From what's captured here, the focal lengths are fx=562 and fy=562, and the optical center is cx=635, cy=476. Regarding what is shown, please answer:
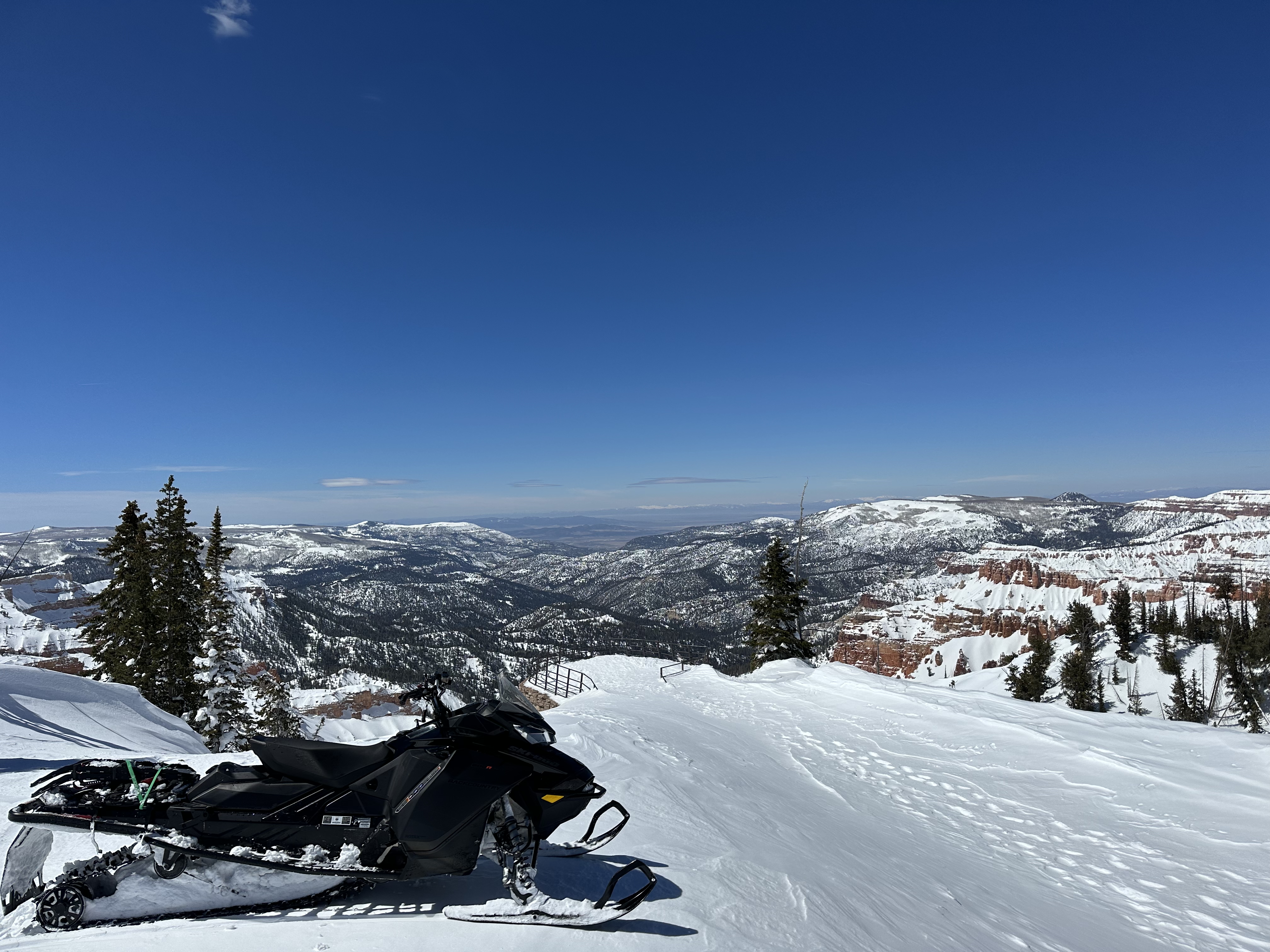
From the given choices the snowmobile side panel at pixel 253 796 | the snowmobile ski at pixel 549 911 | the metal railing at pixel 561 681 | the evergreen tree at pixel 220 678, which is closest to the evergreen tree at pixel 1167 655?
the metal railing at pixel 561 681

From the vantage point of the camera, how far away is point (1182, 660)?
5797 cm

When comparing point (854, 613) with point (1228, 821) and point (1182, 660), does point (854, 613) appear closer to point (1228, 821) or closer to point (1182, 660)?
point (1182, 660)

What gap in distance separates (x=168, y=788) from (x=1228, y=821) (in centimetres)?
1147

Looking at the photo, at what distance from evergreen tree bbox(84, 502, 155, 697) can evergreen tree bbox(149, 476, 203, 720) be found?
25cm

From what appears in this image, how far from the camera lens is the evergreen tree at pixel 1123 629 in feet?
214

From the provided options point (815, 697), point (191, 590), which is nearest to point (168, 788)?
point (815, 697)

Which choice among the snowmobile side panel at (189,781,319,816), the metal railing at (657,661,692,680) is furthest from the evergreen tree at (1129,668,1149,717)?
the snowmobile side panel at (189,781,319,816)

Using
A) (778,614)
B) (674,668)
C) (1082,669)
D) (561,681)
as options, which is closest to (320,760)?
(561,681)

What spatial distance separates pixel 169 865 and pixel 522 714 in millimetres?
2172

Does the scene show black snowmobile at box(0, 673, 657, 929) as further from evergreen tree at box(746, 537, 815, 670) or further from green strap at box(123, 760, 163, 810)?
evergreen tree at box(746, 537, 815, 670)

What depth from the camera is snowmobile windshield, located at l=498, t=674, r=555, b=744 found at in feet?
13.2

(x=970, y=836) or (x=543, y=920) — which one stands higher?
(x=543, y=920)

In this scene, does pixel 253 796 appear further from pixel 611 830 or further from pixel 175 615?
pixel 175 615

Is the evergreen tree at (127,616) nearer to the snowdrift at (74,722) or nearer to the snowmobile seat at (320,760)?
the snowdrift at (74,722)
